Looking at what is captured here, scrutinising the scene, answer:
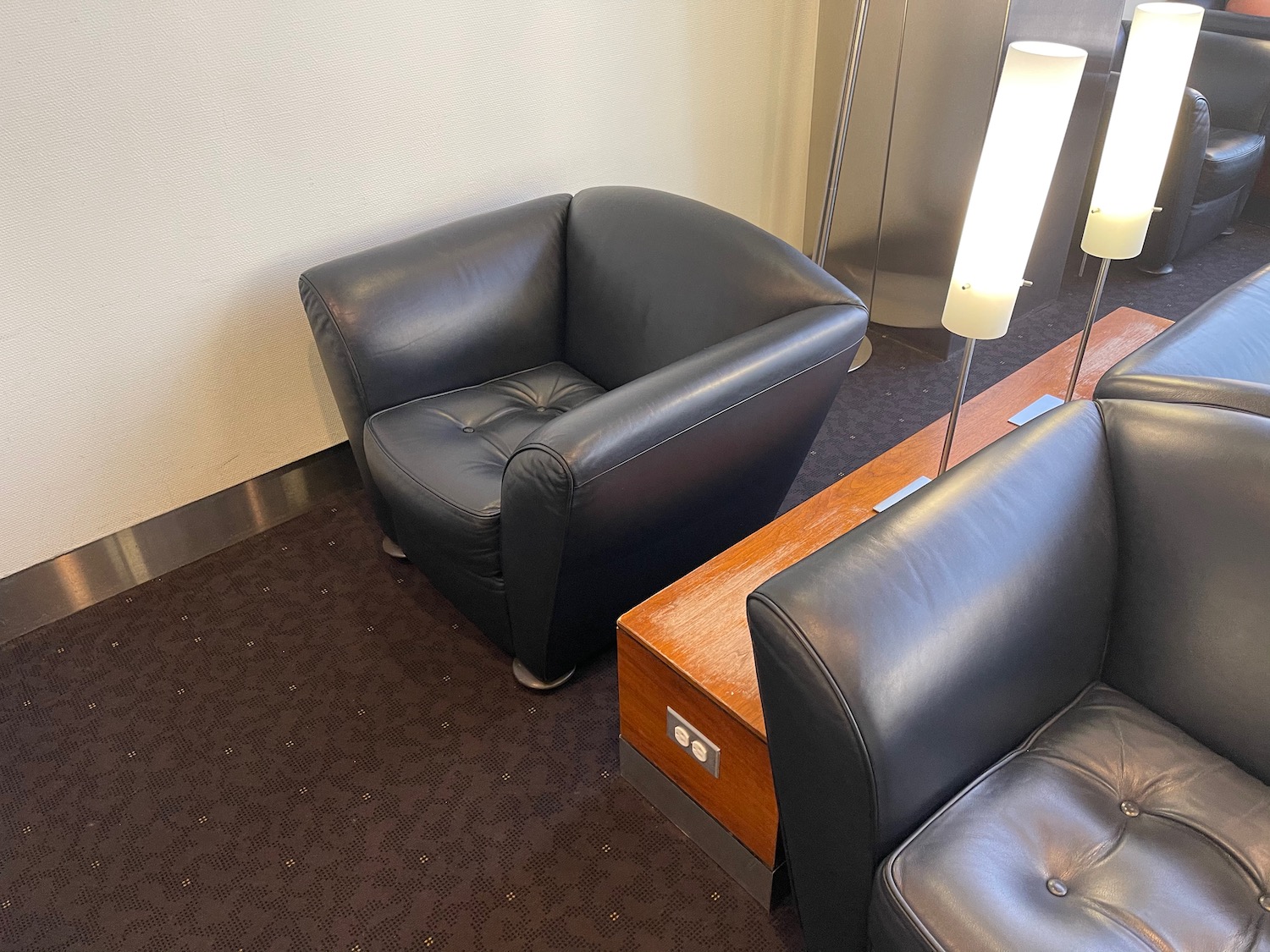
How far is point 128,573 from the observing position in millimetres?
2131

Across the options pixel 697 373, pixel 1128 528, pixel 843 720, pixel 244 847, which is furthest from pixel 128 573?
pixel 1128 528

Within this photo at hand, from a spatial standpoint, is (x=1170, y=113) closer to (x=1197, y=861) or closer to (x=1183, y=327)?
(x=1183, y=327)

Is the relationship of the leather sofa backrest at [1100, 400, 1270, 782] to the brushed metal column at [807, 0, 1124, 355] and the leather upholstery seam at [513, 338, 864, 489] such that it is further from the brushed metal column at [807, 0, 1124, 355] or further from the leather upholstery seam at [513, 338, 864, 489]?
the brushed metal column at [807, 0, 1124, 355]

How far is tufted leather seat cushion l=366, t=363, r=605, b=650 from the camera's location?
5.61ft

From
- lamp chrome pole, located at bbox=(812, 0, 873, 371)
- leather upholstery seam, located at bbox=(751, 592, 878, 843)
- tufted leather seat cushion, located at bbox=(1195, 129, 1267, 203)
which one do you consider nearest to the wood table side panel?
leather upholstery seam, located at bbox=(751, 592, 878, 843)

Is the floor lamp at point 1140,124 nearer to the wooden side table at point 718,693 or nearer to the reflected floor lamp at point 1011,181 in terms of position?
the reflected floor lamp at point 1011,181

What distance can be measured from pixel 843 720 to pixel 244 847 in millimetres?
1112

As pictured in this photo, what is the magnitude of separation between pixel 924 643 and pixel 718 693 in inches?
14.1

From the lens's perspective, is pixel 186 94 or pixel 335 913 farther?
pixel 186 94

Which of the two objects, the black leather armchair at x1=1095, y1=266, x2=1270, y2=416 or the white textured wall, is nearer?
the black leather armchair at x1=1095, y1=266, x2=1270, y2=416

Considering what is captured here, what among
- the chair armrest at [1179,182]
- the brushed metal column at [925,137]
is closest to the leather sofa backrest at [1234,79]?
the chair armrest at [1179,182]

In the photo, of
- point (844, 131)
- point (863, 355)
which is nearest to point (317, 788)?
point (863, 355)

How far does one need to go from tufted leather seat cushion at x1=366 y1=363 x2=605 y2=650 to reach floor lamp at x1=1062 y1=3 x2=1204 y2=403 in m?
1.08

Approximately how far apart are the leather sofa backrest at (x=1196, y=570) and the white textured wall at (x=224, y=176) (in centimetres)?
159
